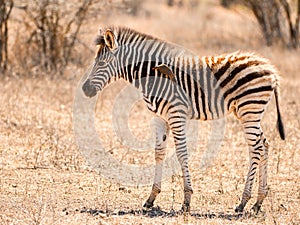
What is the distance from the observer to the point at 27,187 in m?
7.88

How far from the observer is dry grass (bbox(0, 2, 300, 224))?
6.98 meters

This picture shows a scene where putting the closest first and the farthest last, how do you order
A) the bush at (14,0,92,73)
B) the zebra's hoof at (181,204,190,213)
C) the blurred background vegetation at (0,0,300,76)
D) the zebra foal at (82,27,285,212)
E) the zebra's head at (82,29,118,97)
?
the zebra's hoof at (181,204,190,213), the zebra foal at (82,27,285,212), the zebra's head at (82,29,118,97), the blurred background vegetation at (0,0,300,76), the bush at (14,0,92,73)

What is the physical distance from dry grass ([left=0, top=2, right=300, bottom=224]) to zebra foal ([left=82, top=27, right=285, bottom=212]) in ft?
1.37

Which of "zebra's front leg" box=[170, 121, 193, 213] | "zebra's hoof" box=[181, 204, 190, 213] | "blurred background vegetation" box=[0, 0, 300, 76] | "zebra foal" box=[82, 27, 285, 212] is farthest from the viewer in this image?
"blurred background vegetation" box=[0, 0, 300, 76]

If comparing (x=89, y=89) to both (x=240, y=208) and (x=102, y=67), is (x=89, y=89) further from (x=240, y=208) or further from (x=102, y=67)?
(x=240, y=208)

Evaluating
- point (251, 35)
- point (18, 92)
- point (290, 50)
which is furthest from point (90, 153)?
point (251, 35)

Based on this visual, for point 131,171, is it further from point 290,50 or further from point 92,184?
point 290,50

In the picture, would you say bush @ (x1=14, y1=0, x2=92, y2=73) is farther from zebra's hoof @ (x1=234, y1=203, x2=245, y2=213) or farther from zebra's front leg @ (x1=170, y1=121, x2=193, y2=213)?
zebra's hoof @ (x1=234, y1=203, x2=245, y2=213)

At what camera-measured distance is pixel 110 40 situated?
25.0ft

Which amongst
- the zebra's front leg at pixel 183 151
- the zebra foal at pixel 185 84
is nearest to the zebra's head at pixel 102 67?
the zebra foal at pixel 185 84

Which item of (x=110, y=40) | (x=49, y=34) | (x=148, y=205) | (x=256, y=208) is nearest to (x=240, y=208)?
(x=256, y=208)

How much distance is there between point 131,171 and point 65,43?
25.2 feet

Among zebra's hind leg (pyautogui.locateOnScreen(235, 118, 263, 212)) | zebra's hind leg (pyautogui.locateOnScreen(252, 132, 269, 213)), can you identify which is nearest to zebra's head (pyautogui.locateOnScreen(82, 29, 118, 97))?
zebra's hind leg (pyautogui.locateOnScreen(235, 118, 263, 212))

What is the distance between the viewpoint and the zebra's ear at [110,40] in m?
7.58
